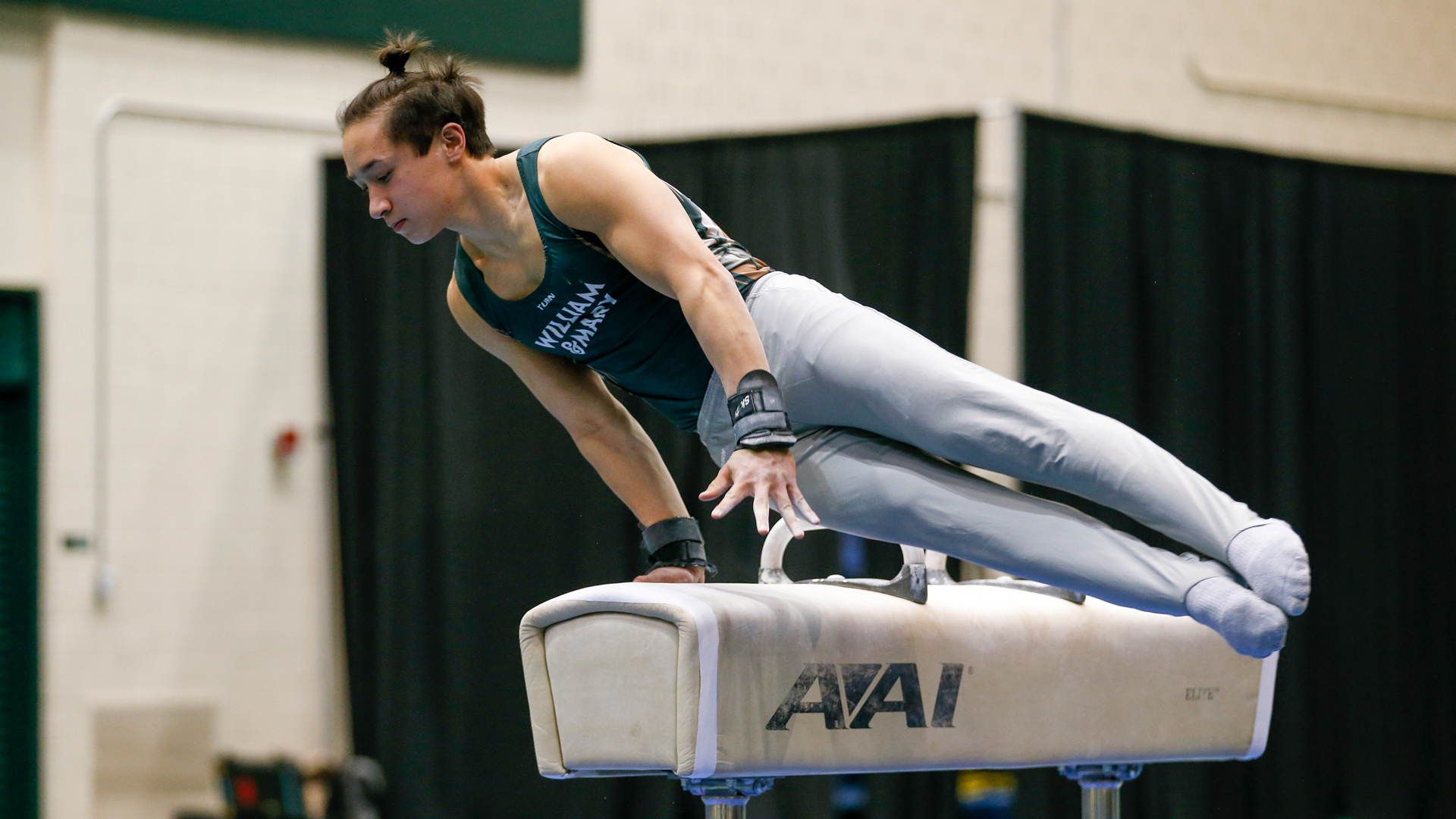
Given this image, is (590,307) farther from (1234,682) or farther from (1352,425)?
(1352,425)

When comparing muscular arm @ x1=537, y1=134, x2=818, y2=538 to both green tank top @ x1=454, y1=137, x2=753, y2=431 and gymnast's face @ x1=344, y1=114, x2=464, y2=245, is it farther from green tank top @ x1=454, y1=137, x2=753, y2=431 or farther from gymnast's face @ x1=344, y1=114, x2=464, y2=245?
gymnast's face @ x1=344, y1=114, x2=464, y2=245

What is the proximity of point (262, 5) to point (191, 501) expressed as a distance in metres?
2.20

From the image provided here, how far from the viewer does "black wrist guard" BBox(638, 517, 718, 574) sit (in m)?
2.67

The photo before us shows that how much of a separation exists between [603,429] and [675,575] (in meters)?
0.33

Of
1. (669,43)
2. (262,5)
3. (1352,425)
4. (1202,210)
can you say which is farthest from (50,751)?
(1352,425)

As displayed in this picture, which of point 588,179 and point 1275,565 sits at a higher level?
point 588,179

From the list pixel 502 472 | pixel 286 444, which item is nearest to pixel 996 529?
pixel 502 472

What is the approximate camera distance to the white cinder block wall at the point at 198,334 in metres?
5.57

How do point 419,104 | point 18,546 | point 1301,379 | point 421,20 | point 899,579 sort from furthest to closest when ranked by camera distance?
point 1301,379
point 421,20
point 18,546
point 899,579
point 419,104

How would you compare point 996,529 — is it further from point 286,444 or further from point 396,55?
point 286,444

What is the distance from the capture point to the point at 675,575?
2637 mm

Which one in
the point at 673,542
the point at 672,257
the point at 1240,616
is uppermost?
the point at 672,257

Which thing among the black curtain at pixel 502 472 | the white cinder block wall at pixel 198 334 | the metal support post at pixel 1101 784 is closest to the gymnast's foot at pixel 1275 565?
the metal support post at pixel 1101 784

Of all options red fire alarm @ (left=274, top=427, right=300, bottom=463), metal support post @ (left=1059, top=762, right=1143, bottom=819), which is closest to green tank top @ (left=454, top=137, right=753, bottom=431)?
metal support post @ (left=1059, top=762, right=1143, bottom=819)
